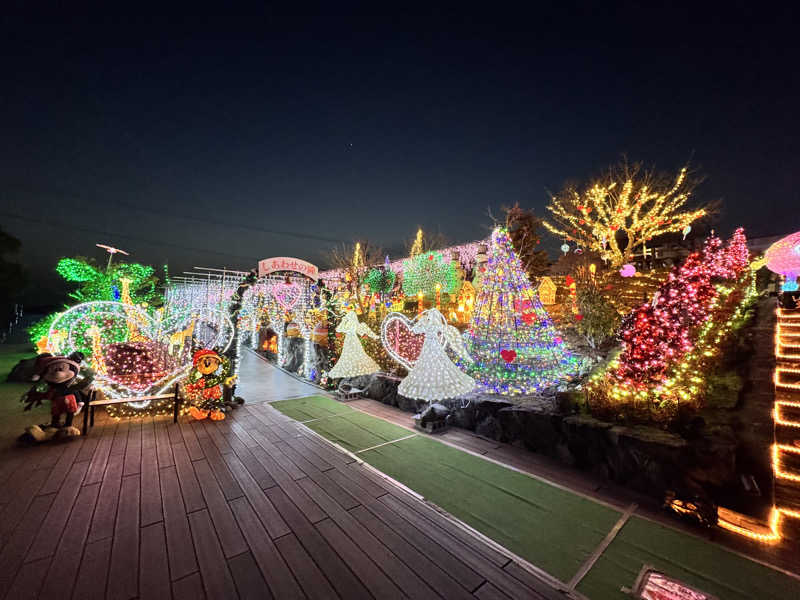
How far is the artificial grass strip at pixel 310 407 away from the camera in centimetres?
645

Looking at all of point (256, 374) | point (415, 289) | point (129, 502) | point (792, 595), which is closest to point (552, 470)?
point (792, 595)

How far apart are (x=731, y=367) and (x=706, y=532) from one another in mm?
3982

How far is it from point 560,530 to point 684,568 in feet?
3.18

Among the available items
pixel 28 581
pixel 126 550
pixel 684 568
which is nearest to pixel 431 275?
pixel 684 568

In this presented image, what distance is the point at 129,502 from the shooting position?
131 inches

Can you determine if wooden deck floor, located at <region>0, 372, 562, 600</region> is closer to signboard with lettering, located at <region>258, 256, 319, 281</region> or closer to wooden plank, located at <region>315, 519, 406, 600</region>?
wooden plank, located at <region>315, 519, 406, 600</region>

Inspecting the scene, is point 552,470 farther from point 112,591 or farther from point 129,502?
point 129,502

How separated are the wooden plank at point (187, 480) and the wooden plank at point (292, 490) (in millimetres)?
807

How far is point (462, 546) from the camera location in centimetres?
282

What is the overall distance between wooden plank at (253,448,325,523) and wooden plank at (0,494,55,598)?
2077 mm

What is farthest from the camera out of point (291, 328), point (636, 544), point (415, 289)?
point (415, 289)

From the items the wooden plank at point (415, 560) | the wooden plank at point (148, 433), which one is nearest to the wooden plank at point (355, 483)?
the wooden plank at point (415, 560)

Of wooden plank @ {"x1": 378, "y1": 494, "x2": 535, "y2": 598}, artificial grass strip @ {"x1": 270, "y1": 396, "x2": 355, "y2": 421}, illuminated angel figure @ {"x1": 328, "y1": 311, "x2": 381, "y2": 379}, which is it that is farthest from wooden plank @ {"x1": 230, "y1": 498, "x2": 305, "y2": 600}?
illuminated angel figure @ {"x1": 328, "y1": 311, "x2": 381, "y2": 379}

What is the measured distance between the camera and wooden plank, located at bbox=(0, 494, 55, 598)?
2344 mm
